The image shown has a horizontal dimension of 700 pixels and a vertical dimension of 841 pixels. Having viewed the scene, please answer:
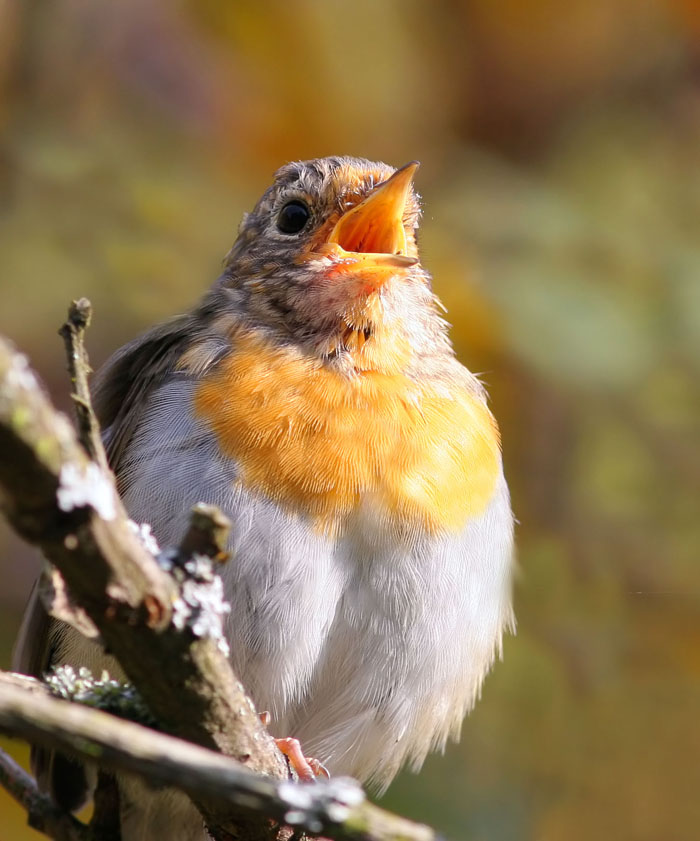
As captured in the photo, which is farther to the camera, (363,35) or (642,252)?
(363,35)

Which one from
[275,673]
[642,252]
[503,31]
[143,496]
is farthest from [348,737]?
[503,31]

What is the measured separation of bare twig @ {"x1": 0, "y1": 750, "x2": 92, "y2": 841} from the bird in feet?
2.67

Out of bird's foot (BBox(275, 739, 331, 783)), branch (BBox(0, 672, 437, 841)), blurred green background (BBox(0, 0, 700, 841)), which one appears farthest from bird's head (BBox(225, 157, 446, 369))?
branch (BBox(0, 672, 437, 841))

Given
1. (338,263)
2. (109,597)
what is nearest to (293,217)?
(338,263)

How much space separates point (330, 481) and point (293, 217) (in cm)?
128

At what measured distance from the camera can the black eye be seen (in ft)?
12.7

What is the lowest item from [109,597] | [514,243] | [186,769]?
[186,769]

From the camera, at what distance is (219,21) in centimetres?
504

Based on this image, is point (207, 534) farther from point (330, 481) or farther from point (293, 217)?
point (293, 217)

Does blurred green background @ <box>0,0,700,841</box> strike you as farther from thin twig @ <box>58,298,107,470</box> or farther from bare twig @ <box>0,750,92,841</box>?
thin twig @ <box>58,298,107,470</box>

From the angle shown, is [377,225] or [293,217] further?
[293,217]

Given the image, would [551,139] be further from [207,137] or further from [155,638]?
[155,638]

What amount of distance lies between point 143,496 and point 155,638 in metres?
1.58

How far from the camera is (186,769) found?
143 centimetres
